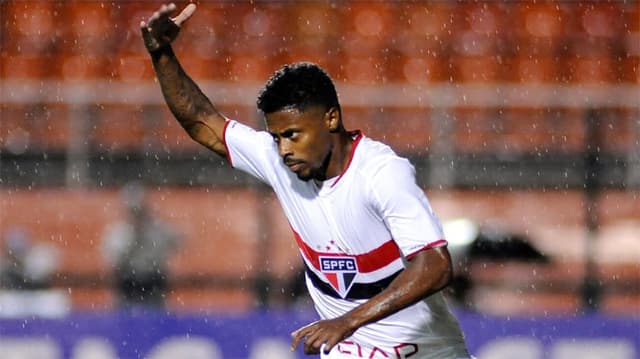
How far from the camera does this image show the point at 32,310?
10.7 meters

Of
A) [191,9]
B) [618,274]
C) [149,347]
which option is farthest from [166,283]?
[191,9]

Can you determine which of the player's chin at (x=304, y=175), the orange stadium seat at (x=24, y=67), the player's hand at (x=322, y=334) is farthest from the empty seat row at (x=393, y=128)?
the player's hand at (x=322, y=334)

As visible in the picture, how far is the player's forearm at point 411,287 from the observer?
4.68 metres

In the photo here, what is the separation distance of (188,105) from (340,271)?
1.23 metres

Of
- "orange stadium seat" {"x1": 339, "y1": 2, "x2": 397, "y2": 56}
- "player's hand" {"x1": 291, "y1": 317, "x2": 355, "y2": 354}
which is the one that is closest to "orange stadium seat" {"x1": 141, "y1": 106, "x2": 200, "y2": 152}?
"orange stadium seat" {"x1": 339, "y1": 2, "x2": 397, "y2": 56}

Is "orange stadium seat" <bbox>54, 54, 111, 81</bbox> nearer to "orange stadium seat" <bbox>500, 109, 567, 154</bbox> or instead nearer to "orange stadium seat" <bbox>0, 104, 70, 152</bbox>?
"orange stadium seat" <bbox>0, 104, 70, 152</bbox>

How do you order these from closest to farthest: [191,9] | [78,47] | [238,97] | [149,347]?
1. [191,9]
2. [149,347]
3. [238,97]
4. [78,47]

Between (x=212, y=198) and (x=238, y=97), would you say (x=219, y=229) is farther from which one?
(x=238, y=97)

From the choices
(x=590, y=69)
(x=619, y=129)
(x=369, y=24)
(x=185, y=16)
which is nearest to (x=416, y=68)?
(x=369, y=24)

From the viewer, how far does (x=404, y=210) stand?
484 cm

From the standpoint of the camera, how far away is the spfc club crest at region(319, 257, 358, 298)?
5184 millimetres

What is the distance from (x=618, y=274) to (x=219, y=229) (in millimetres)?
3673

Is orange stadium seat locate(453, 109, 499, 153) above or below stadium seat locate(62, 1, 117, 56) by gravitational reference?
below

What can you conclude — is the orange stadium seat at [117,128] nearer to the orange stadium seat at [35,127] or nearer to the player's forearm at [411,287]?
the orange stadium seat at [35,127]
